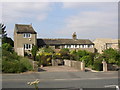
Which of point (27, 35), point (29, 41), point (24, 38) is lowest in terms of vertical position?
point (29, 41)

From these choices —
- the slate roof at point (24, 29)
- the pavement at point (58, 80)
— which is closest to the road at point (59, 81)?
the pavement at point (58, 80)

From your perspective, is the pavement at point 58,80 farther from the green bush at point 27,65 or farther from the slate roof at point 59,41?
the slate roof at point 59,41

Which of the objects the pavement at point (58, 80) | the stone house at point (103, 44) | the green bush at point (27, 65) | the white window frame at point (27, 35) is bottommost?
the pavement at point (58, 80)

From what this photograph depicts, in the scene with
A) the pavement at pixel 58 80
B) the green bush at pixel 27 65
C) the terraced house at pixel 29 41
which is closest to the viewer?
the pavement at pixel 58 80

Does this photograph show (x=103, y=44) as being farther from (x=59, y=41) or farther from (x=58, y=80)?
(x=58, y=80)

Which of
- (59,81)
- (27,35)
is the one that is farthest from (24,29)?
(59,81)

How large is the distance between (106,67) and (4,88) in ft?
50.0

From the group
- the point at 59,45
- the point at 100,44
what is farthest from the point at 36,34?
the point at 100,44

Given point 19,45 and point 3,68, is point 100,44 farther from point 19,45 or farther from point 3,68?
point 3,68

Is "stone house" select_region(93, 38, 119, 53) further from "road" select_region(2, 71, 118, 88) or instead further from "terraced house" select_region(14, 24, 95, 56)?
"road" select_region(2, 71, 118, 88)

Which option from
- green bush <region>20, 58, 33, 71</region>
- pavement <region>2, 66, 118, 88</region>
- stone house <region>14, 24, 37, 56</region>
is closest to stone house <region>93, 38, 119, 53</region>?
stone house <region>14, 24, 37, 56</region>

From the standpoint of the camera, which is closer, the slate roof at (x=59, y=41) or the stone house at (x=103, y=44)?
the slate roof at (x=59, y=41)

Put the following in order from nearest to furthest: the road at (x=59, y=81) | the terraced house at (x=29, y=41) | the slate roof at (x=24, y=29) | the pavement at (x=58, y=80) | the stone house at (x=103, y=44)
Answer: the road at (x=59, y=81) < the pavement at (x=58, y=80) < the terraced house at (x=29, y=41) < the slate roof at (x=24, y=29) < the stone house at (x=103, y=44)

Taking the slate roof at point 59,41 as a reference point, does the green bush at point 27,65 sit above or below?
below
